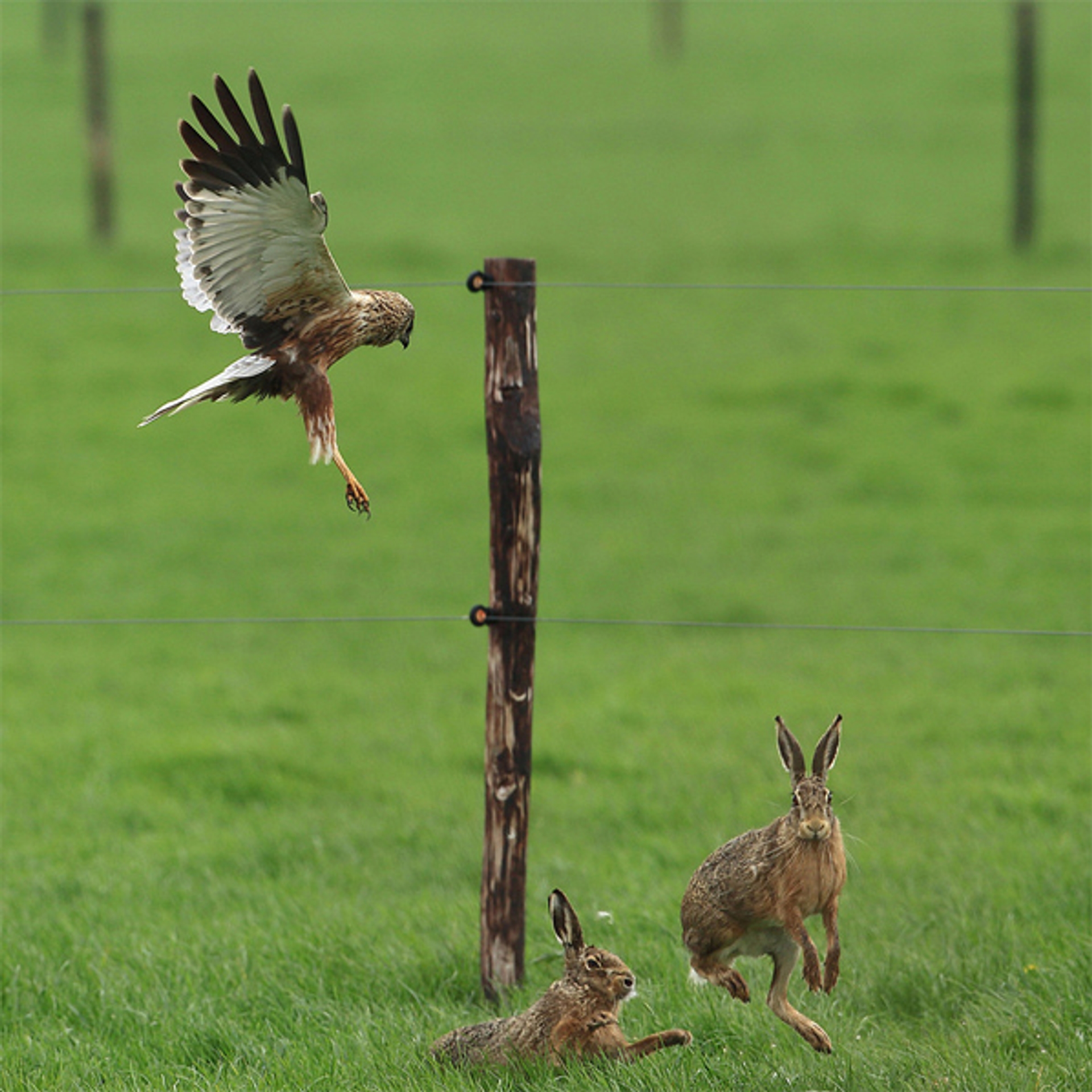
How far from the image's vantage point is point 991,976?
5.99 m

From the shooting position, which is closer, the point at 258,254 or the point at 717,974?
the point at 258,254

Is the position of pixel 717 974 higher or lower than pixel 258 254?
lower

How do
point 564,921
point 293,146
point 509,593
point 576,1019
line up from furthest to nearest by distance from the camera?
1. point 509,593
2. point 576,1019
3. point 564,921
4. point 293,146

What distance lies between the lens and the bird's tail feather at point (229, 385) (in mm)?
Result: 3322

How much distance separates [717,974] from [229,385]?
185cm

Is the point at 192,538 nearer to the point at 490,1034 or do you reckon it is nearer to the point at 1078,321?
the point at 490,1034

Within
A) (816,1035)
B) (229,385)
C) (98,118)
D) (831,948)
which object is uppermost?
(98,118)

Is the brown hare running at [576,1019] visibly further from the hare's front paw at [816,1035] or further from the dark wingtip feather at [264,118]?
the dark wingtip feather at [264,118]

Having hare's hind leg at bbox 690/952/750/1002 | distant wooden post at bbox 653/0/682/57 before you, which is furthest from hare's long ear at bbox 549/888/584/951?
distant wooden post at bbox 653/0/682/57

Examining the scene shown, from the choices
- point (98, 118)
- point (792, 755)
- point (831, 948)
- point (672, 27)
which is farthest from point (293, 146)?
point (672, 27)

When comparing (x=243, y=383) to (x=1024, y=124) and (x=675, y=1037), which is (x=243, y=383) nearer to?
(x=675, y=1037)

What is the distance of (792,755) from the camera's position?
3574 millimetres

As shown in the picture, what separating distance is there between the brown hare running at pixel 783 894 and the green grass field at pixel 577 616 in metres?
1.18

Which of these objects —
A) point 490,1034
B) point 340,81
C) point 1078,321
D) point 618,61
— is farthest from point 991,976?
point 618,61
